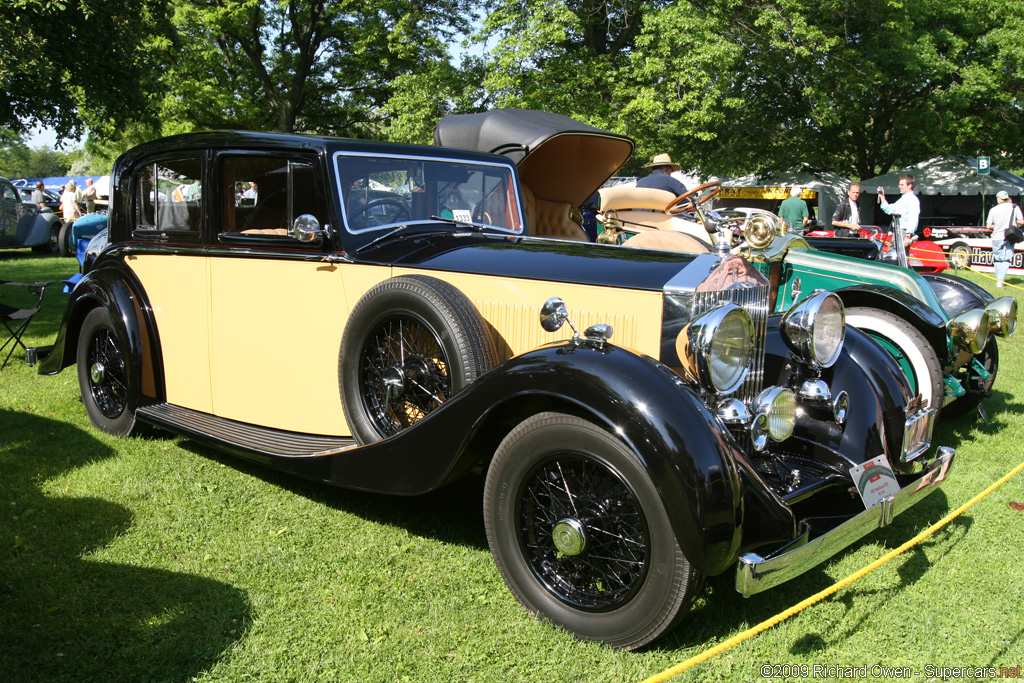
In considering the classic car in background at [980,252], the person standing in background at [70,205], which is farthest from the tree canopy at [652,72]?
the classic car in background at [980,252]

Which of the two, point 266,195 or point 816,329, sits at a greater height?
point 266,195

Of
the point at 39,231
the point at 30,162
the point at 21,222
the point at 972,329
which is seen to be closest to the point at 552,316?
the point at 972,329

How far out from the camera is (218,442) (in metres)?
3.86

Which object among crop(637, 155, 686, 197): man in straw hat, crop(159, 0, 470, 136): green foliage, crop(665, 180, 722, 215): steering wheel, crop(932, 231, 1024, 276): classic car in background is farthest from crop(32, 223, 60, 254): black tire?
crop(932, 231, 1024, 276): classic car in background

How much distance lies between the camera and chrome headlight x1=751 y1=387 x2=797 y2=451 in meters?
2.65

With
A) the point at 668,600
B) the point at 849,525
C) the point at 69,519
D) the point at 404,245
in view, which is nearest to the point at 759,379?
the point at 849,525

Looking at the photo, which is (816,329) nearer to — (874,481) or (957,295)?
(874,481)

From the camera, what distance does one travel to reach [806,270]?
578 cm

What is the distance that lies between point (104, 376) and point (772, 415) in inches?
164

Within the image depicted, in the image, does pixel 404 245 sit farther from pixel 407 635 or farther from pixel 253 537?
pixel 407 635

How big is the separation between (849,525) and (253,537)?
8.33ft

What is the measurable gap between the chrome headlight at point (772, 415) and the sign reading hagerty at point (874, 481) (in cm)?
37

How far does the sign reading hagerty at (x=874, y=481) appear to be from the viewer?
9.23 feet

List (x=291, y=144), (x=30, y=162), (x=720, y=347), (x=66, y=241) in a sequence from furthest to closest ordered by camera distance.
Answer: (x=30, y=162) < (x=66, y=241) < (x=291, y=144) < (x=720, y=347)
